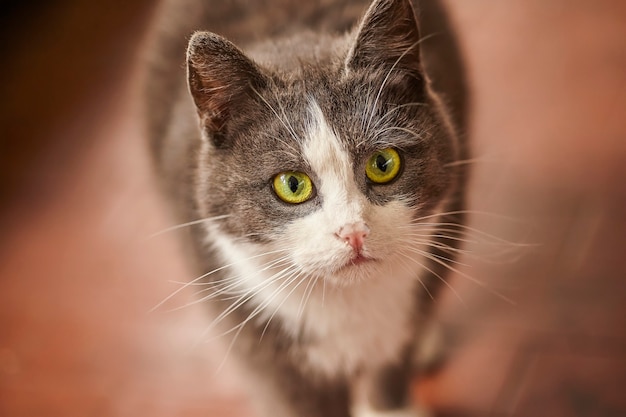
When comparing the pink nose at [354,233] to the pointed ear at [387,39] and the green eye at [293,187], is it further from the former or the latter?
the pointed ear at [387,39]

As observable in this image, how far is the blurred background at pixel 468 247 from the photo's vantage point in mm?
1235

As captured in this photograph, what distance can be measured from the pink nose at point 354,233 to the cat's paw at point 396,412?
502 millimetres

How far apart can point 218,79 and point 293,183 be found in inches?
6.2

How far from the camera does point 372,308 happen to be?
1.01 meters

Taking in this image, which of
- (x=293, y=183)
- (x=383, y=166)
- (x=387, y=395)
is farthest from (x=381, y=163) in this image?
(x=387, y=395)

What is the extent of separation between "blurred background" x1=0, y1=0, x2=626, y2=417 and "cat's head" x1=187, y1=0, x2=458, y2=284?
25 cm

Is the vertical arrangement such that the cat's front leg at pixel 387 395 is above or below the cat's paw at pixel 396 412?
above

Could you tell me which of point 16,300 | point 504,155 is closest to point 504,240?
point 504,155

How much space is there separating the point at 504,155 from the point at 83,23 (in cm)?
112

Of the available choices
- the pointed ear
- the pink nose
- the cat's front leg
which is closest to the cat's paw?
the cat's front leg

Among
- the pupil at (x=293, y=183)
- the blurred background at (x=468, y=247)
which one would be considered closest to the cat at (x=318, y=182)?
the pupil at (x=293, y=183)

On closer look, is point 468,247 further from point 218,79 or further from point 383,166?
point 218,79

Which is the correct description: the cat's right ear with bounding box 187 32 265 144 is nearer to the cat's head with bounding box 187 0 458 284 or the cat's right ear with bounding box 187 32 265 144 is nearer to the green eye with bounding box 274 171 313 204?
the cat's head with bounding box 187 0 458 284

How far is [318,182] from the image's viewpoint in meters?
0.85
